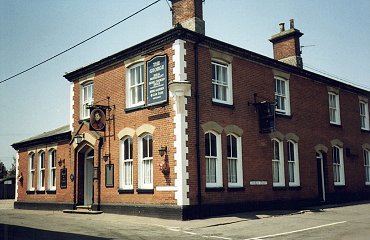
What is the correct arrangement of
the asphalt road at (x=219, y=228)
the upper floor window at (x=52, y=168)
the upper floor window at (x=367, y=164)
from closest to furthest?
the asphalt road at (x=219, y=228)
the upper floor window at (x=52, y=168)
the upper floor window at (x=367, y=164)

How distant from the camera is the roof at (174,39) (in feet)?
53.5

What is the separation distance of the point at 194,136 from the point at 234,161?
2733 mm

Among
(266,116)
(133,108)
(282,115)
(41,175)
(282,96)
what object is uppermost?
(282,96)

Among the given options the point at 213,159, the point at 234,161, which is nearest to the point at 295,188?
the point at 234,161

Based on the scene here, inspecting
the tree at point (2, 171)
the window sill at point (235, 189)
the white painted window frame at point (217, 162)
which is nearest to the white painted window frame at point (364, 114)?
the window sill at point (235, 189)

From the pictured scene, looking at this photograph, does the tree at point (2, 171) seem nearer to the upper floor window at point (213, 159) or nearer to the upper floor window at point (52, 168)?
the upper floor window at point (52, 168)

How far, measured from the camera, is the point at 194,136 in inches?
625

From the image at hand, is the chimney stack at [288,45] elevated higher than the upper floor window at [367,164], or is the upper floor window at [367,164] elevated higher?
the chimney stack at [288,45]

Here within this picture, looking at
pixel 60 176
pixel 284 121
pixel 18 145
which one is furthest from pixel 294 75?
pixel 18 145

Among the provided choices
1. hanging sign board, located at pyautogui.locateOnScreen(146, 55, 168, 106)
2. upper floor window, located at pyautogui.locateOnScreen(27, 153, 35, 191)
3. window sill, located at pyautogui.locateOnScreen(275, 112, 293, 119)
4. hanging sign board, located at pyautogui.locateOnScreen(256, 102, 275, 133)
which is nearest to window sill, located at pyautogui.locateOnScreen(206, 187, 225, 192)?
hanging sign board, located at pyautogui.locateOnScreen(256, 102, 275, 133)

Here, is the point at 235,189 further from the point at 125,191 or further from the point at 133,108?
the point at 133,108

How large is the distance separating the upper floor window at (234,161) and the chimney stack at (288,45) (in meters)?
8.48

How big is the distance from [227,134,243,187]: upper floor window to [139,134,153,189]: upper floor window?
335cm

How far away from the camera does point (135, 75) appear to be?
18.2m
